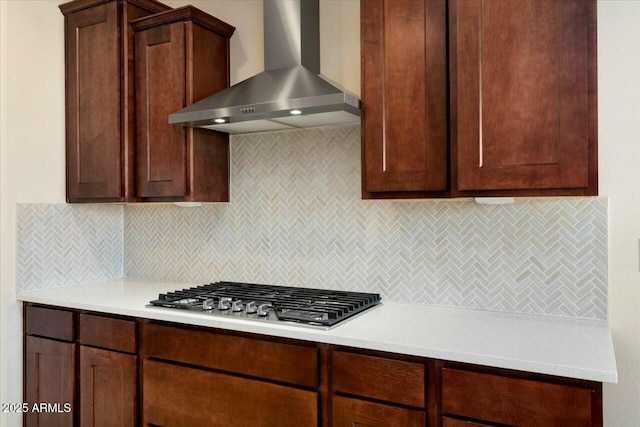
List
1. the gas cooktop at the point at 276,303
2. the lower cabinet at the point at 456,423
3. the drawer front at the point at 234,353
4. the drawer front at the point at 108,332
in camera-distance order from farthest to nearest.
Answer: the drawer front at the point at 108,332, the gas cooktop at the point at 276,303, the drawer front at the point at 234,353, the lower cabinet at the point at 456,423

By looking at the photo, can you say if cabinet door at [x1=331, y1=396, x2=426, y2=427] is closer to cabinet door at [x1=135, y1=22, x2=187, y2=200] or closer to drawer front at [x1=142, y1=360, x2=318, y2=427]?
drawer front at [x1=142, y1=360, x2=318, y2=427]

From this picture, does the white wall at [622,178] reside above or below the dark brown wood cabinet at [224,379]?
above

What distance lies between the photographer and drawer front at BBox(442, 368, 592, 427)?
53.5 inches

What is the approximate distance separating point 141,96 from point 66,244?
3.19 feet

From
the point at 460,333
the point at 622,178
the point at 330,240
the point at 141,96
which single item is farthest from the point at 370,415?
the point at 141,96

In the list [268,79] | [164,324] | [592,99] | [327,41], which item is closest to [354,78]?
[327,41]

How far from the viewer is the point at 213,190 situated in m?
2.58

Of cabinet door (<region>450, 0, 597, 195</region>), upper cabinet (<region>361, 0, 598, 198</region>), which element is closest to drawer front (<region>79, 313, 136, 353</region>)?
upper cabinet (<region>361, 0, 598, 198</region>)

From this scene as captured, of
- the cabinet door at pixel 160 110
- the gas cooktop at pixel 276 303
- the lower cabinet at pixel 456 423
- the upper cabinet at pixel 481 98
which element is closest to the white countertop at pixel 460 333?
the gas cooktop at pixel 276 303

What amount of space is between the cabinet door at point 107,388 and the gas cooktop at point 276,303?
Result: 35 cm

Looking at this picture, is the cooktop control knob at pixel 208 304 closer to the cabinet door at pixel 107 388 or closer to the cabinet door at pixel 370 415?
the cabinet door at pixel 107 388

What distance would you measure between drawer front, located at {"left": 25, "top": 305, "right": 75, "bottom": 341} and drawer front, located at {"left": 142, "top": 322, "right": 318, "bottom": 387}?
49 cm

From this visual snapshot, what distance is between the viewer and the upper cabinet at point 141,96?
2.42 meters

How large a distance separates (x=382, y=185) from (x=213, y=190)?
1043mm
